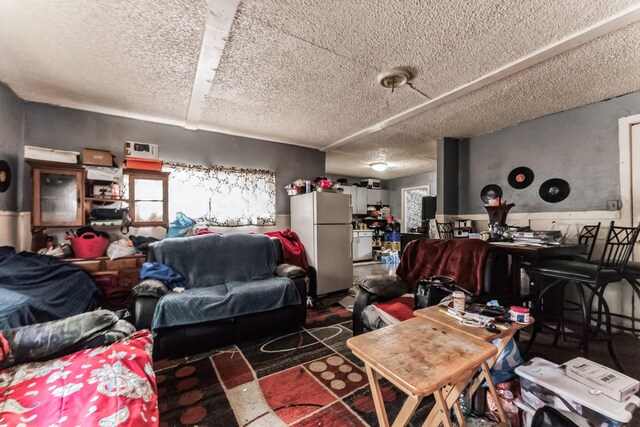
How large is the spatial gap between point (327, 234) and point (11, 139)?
3708mm

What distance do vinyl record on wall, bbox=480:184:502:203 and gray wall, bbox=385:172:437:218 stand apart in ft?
9.51

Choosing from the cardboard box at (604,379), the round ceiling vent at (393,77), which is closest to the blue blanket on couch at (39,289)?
the cardboard box at (604,379)

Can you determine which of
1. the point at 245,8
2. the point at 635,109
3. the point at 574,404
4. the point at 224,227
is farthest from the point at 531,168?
the point at 224,227

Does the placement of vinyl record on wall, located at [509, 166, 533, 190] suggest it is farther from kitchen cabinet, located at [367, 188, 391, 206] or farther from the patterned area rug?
kitchen cabinet, located at [367, 188, 391, 206]

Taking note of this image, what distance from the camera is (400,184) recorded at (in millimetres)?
7711

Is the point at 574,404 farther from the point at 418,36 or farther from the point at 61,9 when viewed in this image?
the point at 61,9

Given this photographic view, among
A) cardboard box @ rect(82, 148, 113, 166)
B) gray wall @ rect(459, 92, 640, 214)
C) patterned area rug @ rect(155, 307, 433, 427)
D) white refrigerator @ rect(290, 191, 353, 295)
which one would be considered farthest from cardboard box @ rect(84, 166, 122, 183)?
gray wall @ rect(459, 92, 640, 214)

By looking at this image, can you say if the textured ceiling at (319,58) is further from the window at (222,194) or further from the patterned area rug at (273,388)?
the patterned area rug at (273,388)

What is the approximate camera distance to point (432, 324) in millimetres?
1354

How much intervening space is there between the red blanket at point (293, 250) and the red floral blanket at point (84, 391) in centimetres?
239

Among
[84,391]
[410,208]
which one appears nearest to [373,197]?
[410,208]

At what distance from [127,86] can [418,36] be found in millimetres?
2767

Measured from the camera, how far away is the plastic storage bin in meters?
1.03

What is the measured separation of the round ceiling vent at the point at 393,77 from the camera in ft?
7.41
